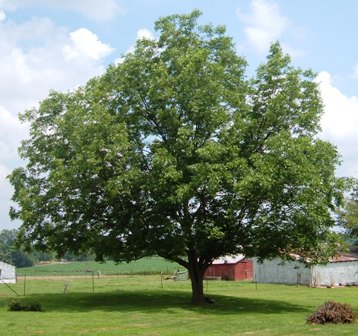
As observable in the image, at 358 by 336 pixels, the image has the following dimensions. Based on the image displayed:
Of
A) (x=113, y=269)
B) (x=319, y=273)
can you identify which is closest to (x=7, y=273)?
(x=113, y=269)

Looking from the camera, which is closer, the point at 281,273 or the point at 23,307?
the point at 23,307

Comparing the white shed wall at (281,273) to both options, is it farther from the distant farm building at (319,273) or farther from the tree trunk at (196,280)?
the tree trunk at (196,280)

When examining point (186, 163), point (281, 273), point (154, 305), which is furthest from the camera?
point (281, 273)

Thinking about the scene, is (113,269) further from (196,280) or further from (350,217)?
(196,280)

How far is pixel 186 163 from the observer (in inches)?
1089

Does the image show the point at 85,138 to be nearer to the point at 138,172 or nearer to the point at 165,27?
the point at 138,172

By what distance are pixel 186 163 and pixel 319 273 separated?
33995mm

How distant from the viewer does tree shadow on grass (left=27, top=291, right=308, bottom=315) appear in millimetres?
28469

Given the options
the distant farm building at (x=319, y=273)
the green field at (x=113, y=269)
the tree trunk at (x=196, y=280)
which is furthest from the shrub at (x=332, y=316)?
the green field at (x=113, y=269)

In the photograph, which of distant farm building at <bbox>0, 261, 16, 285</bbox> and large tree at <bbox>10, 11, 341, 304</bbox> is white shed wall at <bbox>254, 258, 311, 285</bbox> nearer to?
large tree at <bbox>10, 11, 341, 304</bbox>

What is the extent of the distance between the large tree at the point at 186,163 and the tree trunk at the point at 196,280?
0.22ft

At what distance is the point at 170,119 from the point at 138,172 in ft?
10.8

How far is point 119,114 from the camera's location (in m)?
30.2

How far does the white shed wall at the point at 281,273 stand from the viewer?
57.1 m
